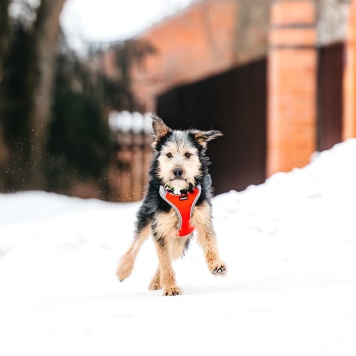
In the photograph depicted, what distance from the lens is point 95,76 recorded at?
16500mm

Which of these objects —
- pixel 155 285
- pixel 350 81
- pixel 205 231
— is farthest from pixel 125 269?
pixel 350 81

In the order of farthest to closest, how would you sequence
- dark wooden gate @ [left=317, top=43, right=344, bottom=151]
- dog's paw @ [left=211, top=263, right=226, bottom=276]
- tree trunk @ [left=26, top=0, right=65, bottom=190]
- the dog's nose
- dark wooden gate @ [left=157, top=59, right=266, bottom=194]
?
tree trunk @ [left=26, top=0, right=65, bottom=190], dark wooden gate @ [left=157, top=59, right=266, bottom=194], dark wooden gate @ [left=317, top=43, right=344, bottom=151], dog's paw @ [left=211, top=263, right=226, bottom=276], the dog's nose

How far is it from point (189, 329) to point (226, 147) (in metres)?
9.85

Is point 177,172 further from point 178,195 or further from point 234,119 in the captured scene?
point 234,119

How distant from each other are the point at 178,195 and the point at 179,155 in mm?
270

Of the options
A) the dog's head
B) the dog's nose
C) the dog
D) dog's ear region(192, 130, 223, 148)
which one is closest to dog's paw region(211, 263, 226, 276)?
the dog

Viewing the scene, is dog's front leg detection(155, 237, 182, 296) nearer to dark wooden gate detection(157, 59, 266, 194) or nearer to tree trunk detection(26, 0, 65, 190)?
dark wooden gate detection(157, 59, 266, 194)

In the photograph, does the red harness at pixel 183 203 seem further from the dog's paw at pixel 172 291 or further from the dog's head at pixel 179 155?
→ the dog's paw at pixel 172 291

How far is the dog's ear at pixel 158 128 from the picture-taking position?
5594 mm

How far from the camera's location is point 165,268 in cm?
580

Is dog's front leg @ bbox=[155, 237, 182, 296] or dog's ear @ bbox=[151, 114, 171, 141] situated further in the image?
dog's front leg @ bbox=[155, 237, 182, 296]

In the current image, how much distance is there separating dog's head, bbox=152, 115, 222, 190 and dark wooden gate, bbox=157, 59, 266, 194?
744 centimetres

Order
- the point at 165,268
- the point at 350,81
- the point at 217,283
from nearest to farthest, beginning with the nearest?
the point at 165,268 < the point at 217,283 < the point at 350,81

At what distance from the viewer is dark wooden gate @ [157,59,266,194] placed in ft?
43.8
